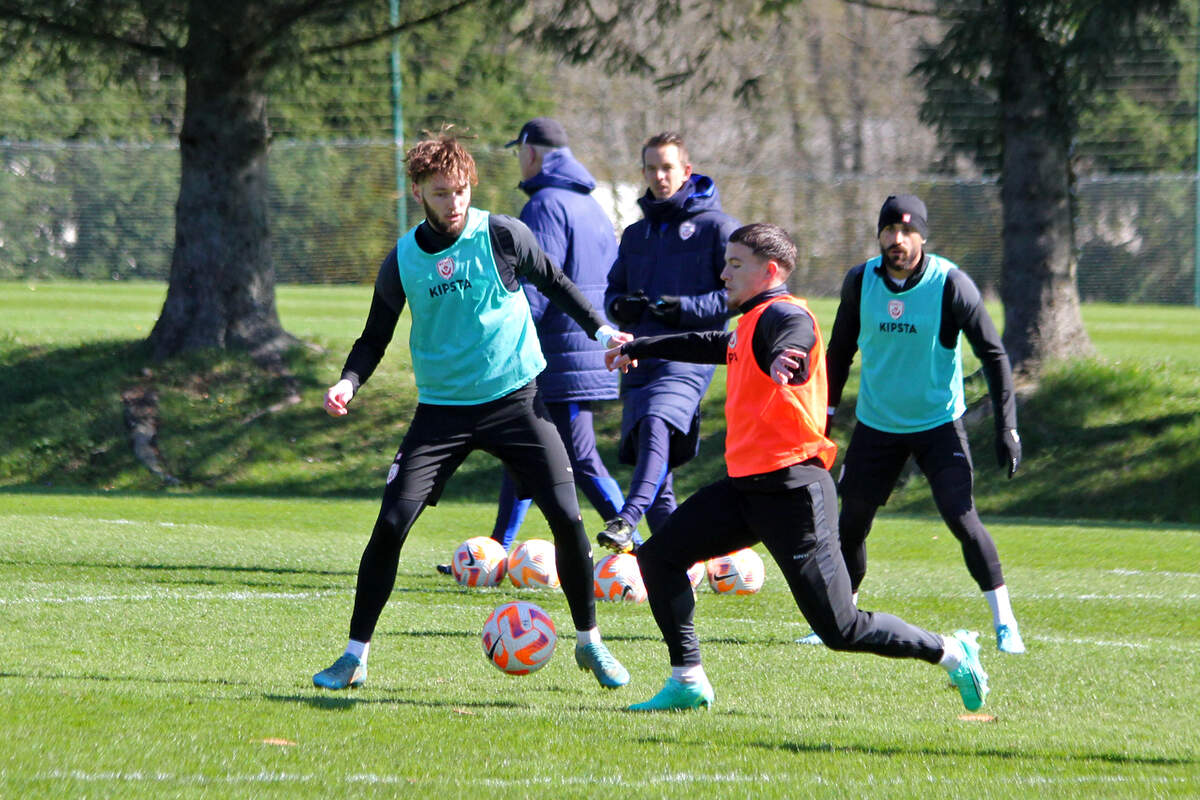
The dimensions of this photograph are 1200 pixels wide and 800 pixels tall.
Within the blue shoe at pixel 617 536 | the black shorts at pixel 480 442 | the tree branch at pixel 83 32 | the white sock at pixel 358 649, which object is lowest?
the white sock at pixel 358 649

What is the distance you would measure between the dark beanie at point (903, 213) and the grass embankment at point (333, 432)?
8155 mm

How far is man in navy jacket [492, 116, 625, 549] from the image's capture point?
8.62m

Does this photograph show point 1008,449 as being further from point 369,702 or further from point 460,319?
point 369,702

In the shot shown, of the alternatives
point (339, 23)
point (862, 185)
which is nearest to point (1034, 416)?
Answer: point (339, 23)

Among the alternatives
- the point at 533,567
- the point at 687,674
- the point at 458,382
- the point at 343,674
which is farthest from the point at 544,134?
the point at 687,674

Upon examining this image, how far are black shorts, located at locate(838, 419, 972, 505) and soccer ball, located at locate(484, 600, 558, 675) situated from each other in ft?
6.14

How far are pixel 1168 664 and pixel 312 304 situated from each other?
20615 millimetres

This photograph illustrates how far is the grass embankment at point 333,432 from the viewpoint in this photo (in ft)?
49.5

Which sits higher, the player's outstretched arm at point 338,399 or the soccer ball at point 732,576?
the player's outstretched arm at point 338,399

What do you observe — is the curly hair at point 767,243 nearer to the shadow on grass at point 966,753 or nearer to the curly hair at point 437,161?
the curly hair at point 437,161

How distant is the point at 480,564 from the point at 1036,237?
979 cm

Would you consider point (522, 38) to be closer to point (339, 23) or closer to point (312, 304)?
point (339, 23)

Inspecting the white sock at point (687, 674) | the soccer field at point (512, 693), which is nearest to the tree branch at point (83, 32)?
the soccer field at point (512, 693)

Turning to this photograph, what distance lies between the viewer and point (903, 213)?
709cm
